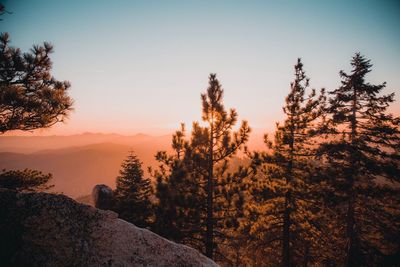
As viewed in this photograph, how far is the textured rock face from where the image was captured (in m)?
3.16

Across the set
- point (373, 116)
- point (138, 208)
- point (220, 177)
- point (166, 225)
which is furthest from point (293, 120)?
point (138, 208)

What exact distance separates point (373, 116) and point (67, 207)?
15.1 metres

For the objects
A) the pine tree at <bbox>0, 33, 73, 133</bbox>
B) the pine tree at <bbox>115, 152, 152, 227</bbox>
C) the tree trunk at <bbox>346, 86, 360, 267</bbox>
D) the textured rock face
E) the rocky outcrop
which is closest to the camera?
the textured rock face

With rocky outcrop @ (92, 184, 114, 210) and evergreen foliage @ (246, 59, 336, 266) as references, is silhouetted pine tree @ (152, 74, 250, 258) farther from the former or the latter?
rocky outcrop @ (92, 184, 114, 210)

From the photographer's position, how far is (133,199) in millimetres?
17078

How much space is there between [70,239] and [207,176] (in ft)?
27.0

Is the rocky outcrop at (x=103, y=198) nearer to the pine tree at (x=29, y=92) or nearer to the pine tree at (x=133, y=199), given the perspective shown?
the pine tree at (x=133, y=199)

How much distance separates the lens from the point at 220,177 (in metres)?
11.2

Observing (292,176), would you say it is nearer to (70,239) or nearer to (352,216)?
(352,216)

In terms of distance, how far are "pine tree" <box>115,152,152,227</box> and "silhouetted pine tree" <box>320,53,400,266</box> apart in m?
11.3

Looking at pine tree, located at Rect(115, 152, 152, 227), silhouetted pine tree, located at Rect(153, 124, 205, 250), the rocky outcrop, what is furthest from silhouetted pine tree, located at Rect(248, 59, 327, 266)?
the rocky outcrop

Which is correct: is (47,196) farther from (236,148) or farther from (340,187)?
(340,187)

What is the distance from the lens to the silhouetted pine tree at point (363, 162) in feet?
35.7

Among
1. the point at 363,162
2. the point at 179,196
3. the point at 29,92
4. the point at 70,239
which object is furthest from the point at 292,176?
the point at 29,92
